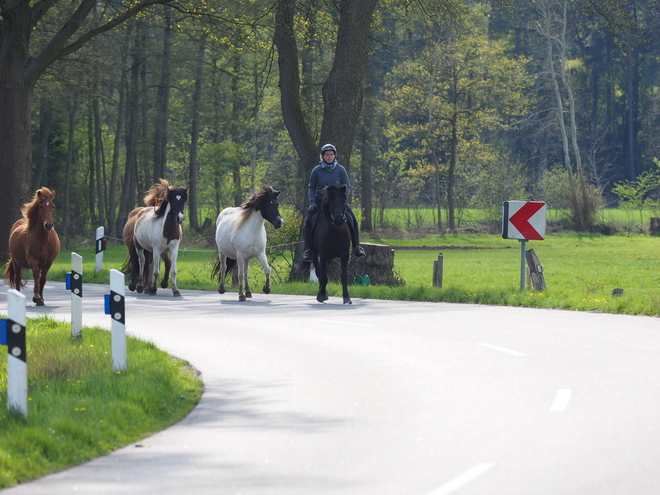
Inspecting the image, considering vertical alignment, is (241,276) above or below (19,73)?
below

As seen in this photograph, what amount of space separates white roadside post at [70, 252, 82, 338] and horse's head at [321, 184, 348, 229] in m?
5.94

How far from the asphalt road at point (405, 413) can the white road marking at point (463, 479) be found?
0.5 inches

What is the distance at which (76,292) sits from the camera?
12.5 m

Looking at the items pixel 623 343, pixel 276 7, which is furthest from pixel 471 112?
pixel 623 343

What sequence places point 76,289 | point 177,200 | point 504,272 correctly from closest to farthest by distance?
point 76,289
point 177,200
point 504,272

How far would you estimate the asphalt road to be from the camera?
6258 mm

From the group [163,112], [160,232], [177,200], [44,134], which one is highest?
[163,112]

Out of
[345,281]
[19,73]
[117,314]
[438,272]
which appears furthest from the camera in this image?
[19,73]

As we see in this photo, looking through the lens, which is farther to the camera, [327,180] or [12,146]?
[12,146]

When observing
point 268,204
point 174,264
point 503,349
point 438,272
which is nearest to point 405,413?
point 503,349

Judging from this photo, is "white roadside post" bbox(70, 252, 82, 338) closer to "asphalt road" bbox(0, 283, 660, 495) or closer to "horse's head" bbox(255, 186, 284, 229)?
"asphalt road" bbox(0, 283, 660, 495)

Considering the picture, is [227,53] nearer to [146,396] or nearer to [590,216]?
[590,216]

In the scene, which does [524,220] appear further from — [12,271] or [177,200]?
[12,271]

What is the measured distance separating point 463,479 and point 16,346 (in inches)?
137
